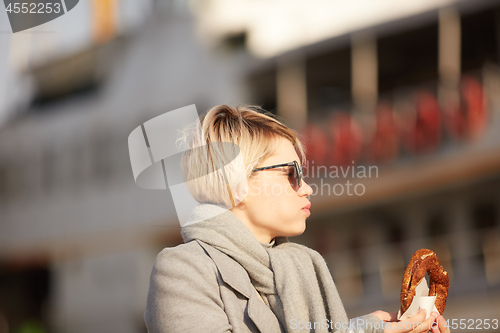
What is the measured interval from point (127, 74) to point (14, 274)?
8.75 m

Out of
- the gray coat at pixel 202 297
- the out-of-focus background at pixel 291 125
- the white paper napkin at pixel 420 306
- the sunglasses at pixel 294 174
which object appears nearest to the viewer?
the gray coat at pixel 202 297

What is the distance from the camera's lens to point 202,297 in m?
2.13

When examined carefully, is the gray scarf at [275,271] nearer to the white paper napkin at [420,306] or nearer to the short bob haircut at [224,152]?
the short bob haircut at [224,152]

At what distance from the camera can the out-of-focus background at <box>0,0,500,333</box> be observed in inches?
511

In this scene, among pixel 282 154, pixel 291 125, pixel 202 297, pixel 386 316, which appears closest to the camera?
pixel 202 297

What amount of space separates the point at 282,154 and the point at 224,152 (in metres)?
0.20

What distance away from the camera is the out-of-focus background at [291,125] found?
13.0 metres

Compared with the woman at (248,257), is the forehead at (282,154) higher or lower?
higher

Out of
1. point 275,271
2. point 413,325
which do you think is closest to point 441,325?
point 413,325

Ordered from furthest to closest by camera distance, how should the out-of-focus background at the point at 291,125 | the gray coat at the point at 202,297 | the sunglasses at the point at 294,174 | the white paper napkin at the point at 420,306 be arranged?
the out-of-focus background at the point at 291,125 < the sunglasses at the point at 294,174 < the white paper napkin at the point at 420,306 < the gray coat at the point at 202,297

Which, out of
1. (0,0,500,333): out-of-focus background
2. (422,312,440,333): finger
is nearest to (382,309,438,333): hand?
(422,312,440,333): finger

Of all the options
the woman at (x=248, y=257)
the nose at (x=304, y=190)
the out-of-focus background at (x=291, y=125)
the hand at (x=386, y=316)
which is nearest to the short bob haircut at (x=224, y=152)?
the woman at (x=248, y=257)

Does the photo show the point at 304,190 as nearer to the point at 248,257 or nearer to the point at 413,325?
the point at 248,257

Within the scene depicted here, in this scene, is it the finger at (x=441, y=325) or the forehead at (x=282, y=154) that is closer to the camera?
the finger at (x=441, y=325)
